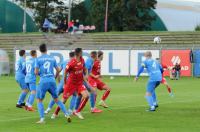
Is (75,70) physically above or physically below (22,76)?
above

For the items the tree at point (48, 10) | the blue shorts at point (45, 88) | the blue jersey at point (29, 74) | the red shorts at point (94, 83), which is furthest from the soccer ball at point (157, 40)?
the blue shorts at point (45, 88)

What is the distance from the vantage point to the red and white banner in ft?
159

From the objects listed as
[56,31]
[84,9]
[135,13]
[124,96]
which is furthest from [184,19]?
[124,96]

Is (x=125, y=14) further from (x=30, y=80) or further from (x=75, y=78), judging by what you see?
(x=75, y=78)

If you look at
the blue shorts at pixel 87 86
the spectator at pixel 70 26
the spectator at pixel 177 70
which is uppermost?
the spectator at pixel 70 26

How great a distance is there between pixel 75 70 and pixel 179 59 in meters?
31.8

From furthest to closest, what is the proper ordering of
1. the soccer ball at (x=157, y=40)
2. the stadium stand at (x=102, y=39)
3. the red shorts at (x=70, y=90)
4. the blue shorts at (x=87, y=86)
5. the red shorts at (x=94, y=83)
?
1. the stadium stand at (x=102, y=39)
2. the soccer ball at (x=157, y=40)
3. the red shorts at (x=94, y=83)
4. the blue shorts at (x=87, y=86)
5. the red shorts at (x=70, y=90)

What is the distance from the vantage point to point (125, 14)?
75375 mm

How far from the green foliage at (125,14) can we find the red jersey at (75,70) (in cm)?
5696

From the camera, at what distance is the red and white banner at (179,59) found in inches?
1909

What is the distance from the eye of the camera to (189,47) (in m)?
49.4

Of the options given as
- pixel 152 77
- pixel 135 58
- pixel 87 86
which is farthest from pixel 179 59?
pixel 87 86

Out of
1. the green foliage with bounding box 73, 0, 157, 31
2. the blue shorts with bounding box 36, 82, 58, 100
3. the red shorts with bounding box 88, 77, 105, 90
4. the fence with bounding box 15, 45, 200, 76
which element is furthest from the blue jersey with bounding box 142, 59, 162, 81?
the green foliage with bounding box 73, 0, 157, 31

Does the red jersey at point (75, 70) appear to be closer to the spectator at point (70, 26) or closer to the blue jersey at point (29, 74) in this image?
the blue jersey at point (29, 74)
